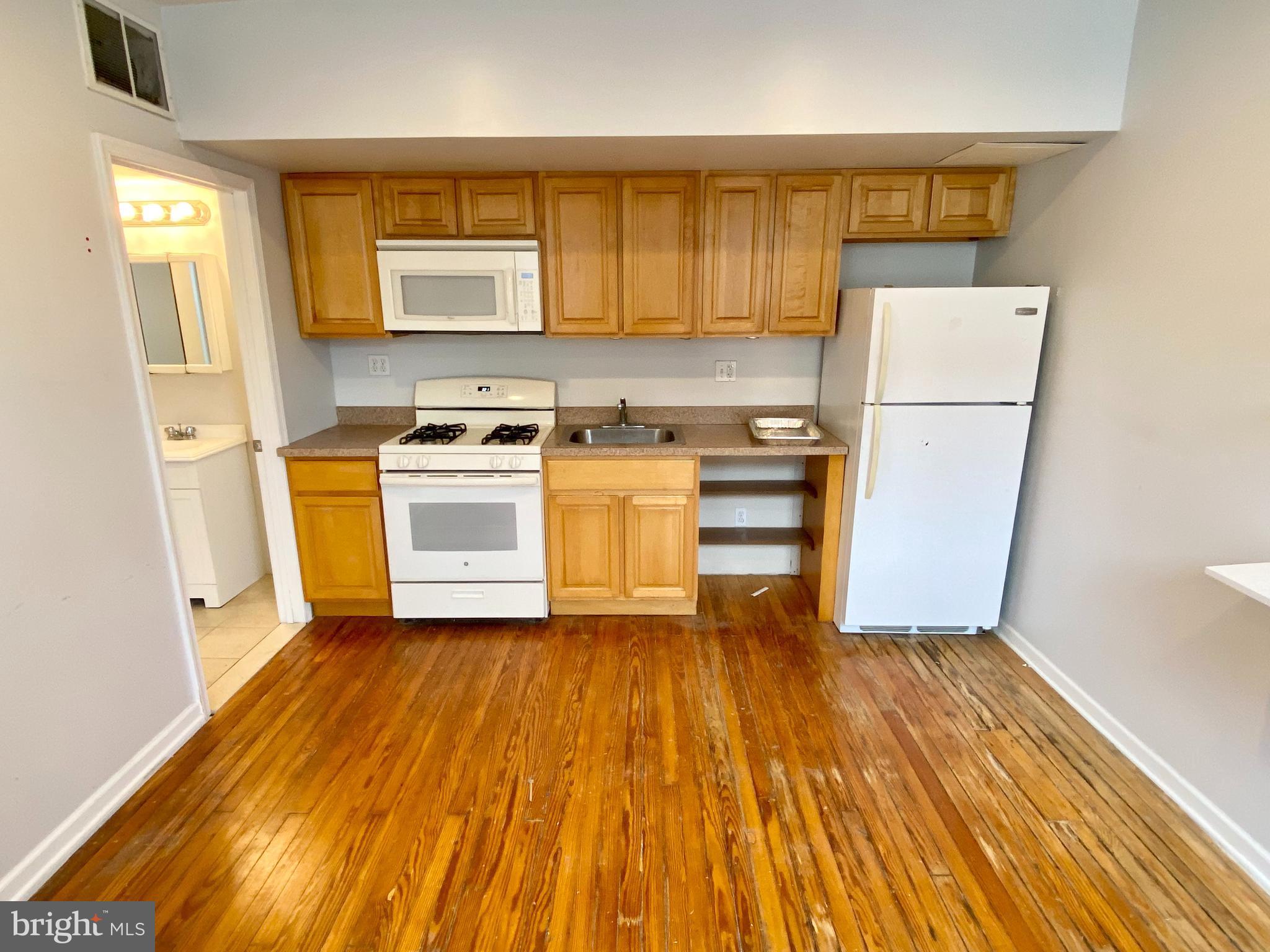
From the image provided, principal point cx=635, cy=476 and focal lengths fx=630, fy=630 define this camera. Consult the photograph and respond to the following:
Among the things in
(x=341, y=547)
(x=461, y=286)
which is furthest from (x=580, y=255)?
(x=341, y=547)

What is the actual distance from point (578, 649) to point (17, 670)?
189cm

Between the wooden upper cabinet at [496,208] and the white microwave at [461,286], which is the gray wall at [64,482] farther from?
the wooden upper cabinet at [496,208]

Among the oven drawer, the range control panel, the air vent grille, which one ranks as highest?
the air vent grille

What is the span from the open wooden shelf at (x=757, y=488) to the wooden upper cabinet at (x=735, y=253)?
87 centimetres

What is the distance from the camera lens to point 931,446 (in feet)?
9.05

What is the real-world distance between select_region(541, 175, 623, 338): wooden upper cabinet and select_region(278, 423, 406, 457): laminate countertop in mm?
1027

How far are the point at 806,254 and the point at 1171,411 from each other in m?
1.57

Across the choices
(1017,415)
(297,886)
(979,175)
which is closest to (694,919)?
(297,886)

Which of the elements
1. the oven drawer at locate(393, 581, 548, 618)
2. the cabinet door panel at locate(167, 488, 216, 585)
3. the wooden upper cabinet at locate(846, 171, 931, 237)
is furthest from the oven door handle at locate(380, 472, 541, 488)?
the wooden upper cabinet at locate(846, 171, 931, 237)

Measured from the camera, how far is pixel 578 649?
293 cm

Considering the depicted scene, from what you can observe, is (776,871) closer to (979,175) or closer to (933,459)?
(933,459)

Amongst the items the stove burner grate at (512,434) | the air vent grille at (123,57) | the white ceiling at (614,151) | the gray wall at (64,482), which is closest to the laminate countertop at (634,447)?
the stove burner grate at (512,434)

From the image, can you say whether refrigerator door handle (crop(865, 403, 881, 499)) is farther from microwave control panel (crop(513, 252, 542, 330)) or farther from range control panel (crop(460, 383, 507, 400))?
range control panel (crop(460, 383, 507, 400))

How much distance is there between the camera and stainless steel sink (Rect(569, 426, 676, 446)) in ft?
11.2
